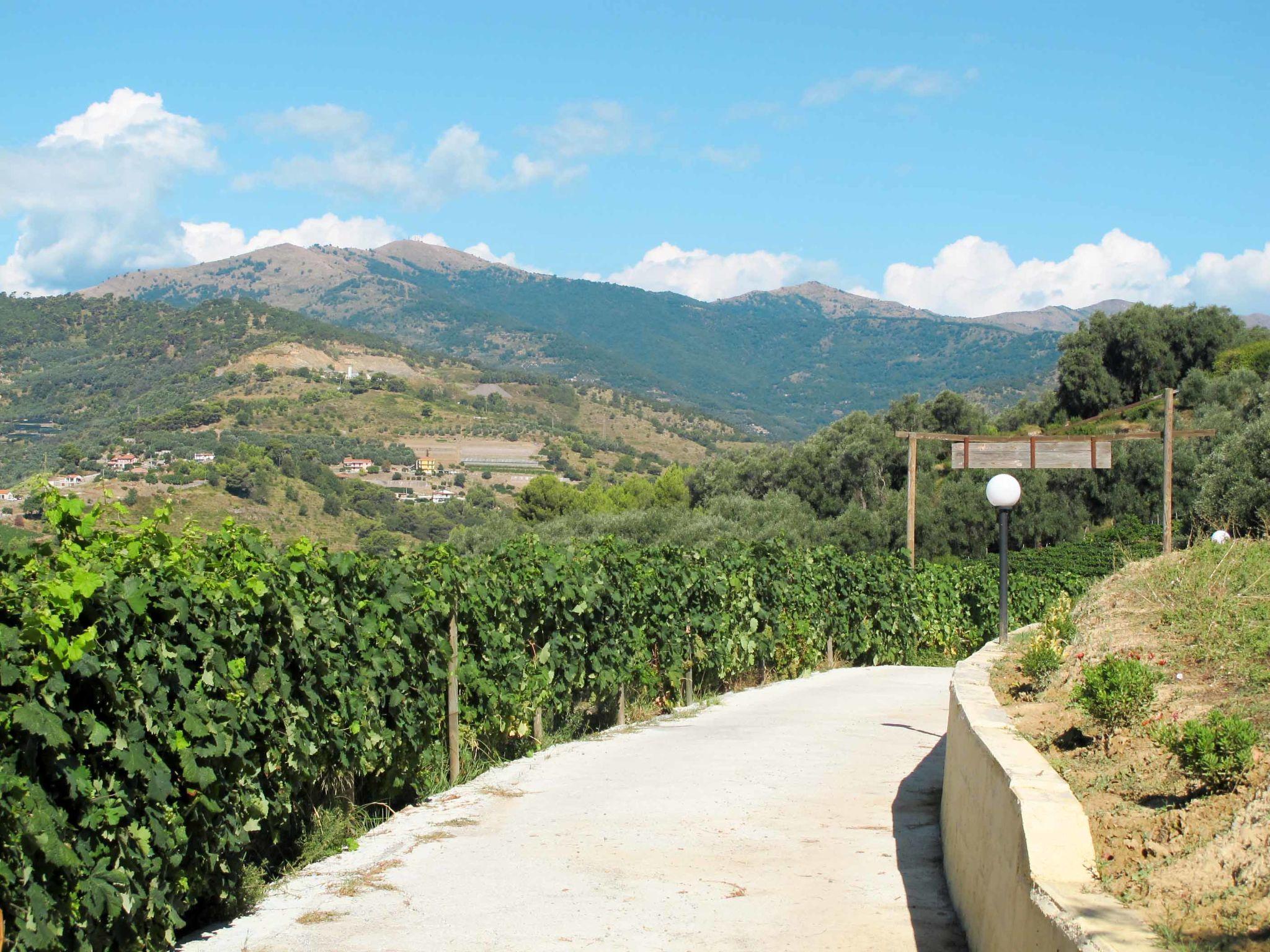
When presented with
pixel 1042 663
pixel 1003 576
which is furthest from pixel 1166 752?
pixel 1003 576

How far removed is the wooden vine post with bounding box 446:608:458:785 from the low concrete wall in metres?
3.49

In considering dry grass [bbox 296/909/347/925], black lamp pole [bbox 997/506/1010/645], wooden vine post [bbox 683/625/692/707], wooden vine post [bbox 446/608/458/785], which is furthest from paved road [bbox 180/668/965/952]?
wooden vine post [bbox 683/625/692/707]

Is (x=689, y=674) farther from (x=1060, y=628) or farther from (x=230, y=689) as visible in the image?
(x=230, y=689)

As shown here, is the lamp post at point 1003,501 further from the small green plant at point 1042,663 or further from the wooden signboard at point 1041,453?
the wooden signboard at point 1041,453

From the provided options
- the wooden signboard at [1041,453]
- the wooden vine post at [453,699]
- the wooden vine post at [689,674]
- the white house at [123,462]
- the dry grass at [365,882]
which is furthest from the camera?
the white house at [123,462]

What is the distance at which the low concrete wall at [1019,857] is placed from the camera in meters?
3.26

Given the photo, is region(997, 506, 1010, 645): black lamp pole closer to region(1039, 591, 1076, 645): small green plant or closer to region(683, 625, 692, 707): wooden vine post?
region(1039, 591, 1076, 645): small green plant

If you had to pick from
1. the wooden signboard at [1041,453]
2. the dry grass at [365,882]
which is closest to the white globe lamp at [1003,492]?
the dry grass at [365,882]

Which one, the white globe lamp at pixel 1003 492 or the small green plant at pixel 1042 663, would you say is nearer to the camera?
the small green plant at pixel 1042 663

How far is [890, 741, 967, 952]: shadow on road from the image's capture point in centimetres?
500

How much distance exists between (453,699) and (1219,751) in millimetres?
5088

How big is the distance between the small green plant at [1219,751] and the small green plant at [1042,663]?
2934 millimetres

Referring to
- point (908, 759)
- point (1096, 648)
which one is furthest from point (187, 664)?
point (908, 759)

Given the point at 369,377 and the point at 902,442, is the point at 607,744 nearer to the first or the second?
the point at 902,442
